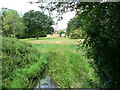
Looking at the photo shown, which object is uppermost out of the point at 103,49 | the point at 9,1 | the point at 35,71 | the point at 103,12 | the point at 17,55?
the point at 9,1

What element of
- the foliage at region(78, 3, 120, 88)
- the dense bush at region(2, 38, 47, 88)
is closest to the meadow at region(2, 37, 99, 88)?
the dense bush at region(2, 38, 47, 88)

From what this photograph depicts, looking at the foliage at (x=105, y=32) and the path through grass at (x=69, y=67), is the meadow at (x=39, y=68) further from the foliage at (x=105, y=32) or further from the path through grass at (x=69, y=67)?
the foliage at (x=105, y=32)

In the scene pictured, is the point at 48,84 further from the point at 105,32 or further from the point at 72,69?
the point at 105,32

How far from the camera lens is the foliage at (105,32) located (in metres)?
0.90

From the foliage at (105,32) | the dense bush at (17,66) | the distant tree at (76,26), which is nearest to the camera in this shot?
the foliage at (105,32)

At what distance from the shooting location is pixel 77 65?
2.64 m

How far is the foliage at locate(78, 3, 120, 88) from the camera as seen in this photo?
901mm

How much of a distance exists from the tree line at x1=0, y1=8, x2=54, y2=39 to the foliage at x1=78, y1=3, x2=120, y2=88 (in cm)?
36

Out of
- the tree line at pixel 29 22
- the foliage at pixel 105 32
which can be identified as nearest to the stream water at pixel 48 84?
the tree line at pixel 29 22

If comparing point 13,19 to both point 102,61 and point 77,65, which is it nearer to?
point 102,61

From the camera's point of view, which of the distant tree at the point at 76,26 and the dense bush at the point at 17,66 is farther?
the dense bush at the point at 17,66

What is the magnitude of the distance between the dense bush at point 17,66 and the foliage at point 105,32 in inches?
53.9

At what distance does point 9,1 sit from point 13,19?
31.3 inches

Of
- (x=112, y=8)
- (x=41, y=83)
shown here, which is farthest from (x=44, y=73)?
(x=112, y=8)
